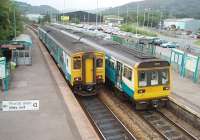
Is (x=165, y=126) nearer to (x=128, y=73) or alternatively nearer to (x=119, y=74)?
(x=128, y=73)

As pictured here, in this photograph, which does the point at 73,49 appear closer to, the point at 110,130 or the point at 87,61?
the point at 87,61

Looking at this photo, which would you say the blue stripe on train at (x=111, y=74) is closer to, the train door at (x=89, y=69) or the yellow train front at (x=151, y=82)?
the train door at (x=89, y=69)

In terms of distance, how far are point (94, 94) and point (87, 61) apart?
2140mm

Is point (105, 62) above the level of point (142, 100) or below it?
above

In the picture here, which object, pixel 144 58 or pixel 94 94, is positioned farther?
pixel 94 94


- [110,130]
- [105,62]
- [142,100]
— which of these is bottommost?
[110,130]

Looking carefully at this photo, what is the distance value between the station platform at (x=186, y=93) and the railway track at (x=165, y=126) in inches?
45.5

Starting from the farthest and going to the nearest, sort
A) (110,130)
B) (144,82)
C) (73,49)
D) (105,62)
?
(105,62) → (73,49) → (144,82) → (110,130)

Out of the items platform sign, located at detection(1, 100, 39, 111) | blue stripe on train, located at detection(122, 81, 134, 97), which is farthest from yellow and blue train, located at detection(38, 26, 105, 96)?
platform sign, located at detection(1, 100, 39, 111)

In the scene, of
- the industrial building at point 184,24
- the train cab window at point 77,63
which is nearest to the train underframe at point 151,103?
the train cab window at point 77,63

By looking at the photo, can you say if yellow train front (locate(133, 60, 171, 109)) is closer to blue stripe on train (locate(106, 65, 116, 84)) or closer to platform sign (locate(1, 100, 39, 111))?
blue stripe on train (locate(106, 65, 116, 84))

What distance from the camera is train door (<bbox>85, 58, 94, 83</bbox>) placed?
692 inches

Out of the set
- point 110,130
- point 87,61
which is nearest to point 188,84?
point 87,61

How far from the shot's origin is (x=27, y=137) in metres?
11.5
